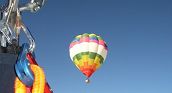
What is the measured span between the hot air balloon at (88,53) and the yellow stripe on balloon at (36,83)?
22.7 metres

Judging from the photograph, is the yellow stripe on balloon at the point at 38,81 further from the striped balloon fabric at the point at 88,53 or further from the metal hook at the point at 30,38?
the striped balloon fabric at the point at 88,53

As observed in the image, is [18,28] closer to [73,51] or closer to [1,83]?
[1,83]

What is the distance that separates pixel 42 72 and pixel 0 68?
1.17 m

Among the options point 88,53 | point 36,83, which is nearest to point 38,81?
point 36,83

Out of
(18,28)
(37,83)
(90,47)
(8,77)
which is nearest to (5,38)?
(18,28)

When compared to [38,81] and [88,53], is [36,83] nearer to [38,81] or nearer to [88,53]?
[38,81]

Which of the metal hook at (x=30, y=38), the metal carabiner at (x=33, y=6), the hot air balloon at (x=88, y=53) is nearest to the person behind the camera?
the metal hook at (x=30, y=38)

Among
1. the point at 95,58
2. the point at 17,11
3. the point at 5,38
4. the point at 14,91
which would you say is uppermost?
the point at 95,58

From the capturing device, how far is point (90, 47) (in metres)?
34.2

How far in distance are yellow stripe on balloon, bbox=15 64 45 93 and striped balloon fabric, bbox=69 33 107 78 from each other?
2268 cm

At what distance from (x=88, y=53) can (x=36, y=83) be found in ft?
77.0

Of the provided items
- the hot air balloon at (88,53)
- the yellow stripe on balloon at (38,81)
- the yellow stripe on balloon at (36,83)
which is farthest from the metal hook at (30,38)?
the hot air balloon at (88,53)

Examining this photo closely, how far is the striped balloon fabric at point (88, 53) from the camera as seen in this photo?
34.1 m

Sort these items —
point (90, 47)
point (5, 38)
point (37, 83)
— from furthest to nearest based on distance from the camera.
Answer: point (90, 47), point (5, 38), point (37, 83)
